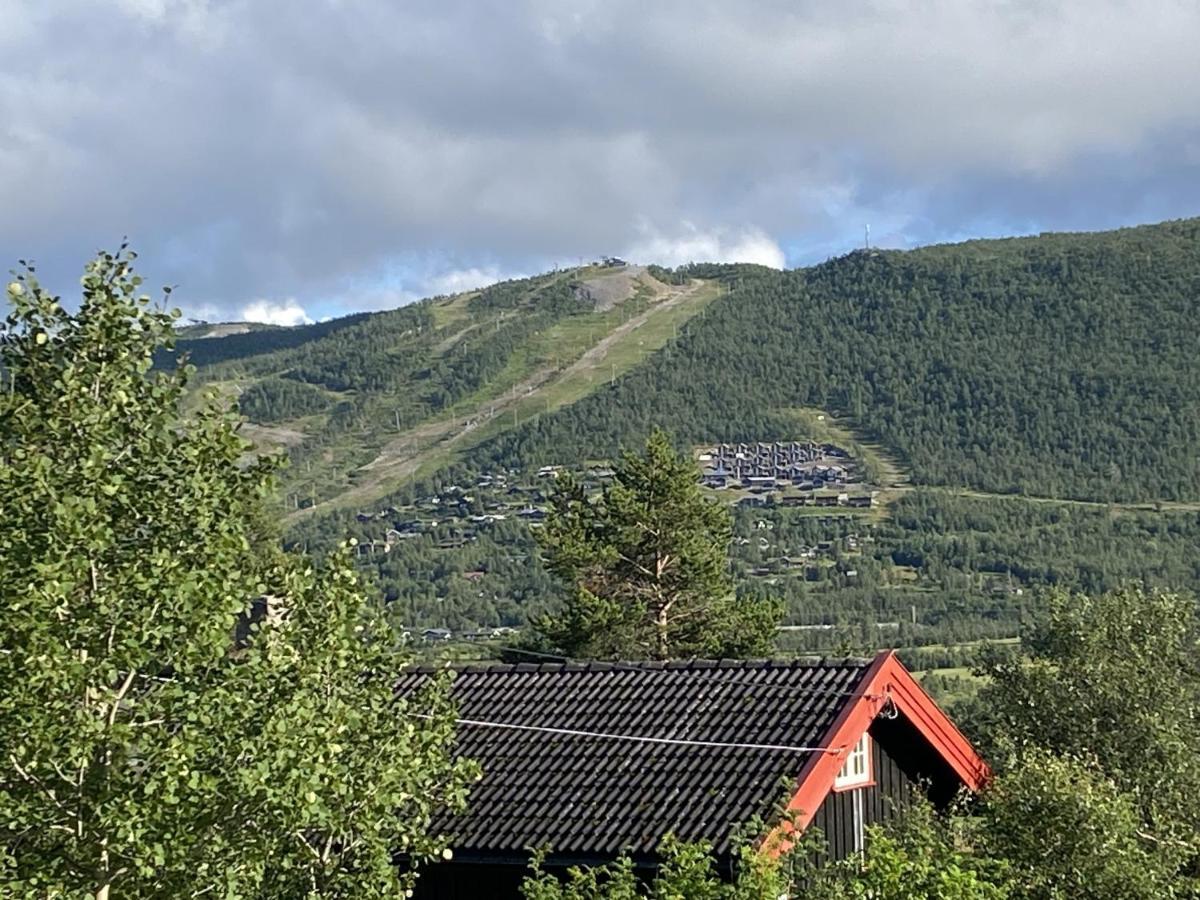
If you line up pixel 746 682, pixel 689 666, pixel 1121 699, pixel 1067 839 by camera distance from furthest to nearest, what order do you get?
pixel 1121 699 → pixel 689 666 → pixel 746 682 → pixel 1067 839

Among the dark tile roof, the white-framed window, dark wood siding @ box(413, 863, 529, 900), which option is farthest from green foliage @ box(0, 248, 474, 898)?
the white-framed window

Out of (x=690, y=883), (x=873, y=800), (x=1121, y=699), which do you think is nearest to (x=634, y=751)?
(x=873, y=800)

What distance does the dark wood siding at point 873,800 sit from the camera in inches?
787

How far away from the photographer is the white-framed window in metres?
20.4

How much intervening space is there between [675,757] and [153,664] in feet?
30.2

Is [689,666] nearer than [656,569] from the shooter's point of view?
Yes

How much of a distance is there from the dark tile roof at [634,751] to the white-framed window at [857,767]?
107 centimetres

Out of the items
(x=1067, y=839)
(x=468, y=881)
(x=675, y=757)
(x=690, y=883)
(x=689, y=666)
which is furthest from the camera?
(x=689, y=666)

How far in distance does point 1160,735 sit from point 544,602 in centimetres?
17507

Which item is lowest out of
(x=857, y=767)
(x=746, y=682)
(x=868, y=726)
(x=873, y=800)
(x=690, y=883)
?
(x=690, y=883)

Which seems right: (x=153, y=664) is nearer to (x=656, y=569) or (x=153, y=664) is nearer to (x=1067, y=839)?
(x=1067, y=839)

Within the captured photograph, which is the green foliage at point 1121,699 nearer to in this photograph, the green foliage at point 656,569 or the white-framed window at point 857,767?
the white-framed window at point 857,767

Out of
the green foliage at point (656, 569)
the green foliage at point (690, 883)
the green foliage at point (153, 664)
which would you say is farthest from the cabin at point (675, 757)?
the green foliage at point (656, 569)

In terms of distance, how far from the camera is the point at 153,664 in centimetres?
1137
